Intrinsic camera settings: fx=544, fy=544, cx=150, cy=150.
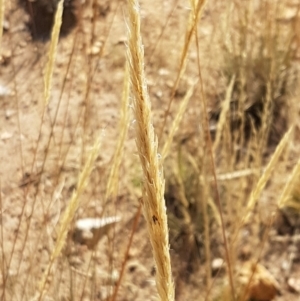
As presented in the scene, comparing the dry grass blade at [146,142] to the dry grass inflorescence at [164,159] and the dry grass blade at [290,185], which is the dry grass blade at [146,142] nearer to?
the dry grass blade at [290,185]

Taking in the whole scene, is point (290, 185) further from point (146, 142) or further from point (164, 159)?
point (164, 159)

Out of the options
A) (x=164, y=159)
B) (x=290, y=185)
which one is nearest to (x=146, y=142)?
(x=290, y=185)

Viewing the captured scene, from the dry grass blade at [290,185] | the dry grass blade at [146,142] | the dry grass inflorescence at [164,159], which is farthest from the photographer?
the dry grass inflorescence at [164,159]

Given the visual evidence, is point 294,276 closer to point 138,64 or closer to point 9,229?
point 9,229

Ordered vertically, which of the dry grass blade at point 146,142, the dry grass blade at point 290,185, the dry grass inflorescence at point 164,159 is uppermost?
the dry grass blade at point 146,142

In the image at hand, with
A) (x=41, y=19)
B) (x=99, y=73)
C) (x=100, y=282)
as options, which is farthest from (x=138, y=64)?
(x=41, y=19)

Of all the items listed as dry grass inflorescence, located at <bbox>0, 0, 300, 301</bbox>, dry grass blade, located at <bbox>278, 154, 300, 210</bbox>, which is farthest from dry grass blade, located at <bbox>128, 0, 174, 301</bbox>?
dry grass inflorescence, located at <bbox>0, 0, 300, 301</bbox>

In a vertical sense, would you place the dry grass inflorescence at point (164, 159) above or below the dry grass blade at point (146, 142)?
below

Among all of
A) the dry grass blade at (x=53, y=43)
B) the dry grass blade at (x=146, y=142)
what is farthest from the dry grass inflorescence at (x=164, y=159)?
the dry grass blade at (x=146, y=142)
